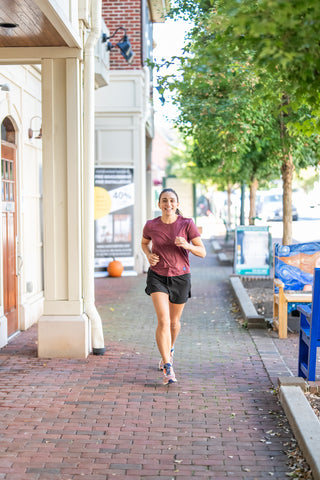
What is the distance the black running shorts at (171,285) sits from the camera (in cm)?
655

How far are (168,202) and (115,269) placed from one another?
10.3 meters

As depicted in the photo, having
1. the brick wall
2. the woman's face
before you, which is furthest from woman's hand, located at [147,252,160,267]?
the brick wall

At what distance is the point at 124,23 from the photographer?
17.0 m

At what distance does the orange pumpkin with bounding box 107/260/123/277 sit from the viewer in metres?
16.8

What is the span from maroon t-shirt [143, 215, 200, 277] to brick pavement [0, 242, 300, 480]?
3.59ft

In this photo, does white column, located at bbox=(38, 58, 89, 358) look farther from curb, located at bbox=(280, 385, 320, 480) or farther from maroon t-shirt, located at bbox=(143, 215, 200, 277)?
curb, located at bbox=(280, 385, 320, 480)

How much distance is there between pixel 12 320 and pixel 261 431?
4.79 m

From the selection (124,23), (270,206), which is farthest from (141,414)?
(270,206)

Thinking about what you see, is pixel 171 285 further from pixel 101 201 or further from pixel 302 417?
pixel 101 201

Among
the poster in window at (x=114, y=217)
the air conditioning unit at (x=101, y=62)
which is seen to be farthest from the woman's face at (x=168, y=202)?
the poster in window at (x=114, y=217)

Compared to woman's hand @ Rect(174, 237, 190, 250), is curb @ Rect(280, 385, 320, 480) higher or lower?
lower

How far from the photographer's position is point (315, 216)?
4847 cm

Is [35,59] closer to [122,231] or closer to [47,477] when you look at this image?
[47,477]

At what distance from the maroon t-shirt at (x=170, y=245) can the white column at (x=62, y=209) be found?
4.84 ft
